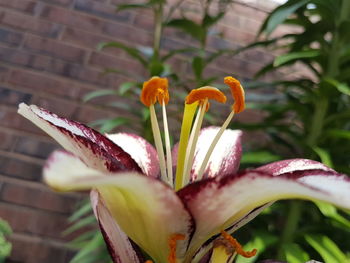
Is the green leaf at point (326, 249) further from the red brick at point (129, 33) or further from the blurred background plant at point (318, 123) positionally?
the red brick at point (129, 33)

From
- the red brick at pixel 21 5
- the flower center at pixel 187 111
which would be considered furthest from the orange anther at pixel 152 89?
the red brick at pixel 21 5

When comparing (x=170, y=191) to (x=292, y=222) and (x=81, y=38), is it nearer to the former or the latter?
(x=292, y=222)

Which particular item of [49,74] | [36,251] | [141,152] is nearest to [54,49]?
[49,74]

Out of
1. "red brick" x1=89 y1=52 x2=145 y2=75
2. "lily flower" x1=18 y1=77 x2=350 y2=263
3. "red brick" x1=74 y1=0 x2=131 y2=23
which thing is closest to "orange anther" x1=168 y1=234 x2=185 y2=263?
"lily flower" x1=18 y1=77 x2=350 y2=263

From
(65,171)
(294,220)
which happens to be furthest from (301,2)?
(65,171)

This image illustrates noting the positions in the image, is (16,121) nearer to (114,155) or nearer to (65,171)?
(114,155)

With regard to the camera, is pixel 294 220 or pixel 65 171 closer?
pixel 65 171

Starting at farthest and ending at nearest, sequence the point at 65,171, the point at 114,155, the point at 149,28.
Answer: the point at 149,28 < the point at 114,155 < the point at 65,171
